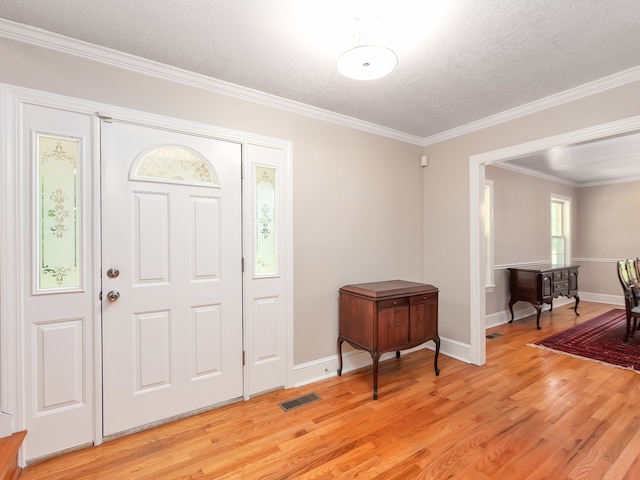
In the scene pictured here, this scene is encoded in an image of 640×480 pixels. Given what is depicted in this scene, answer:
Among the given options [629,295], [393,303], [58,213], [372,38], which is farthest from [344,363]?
[629,295]

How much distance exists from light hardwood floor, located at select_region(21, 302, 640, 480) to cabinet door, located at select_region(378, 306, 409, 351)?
0.41 metres

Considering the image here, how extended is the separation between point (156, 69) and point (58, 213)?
3.83 ft

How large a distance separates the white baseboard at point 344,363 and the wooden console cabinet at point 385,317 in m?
0.10

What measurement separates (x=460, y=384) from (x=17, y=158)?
145 inches

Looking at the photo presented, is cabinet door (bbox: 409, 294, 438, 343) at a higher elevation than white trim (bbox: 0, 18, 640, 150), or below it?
below

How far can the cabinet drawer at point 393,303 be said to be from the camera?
2.65 m

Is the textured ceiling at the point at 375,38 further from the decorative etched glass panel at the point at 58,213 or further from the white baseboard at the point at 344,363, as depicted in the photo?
the white baseboard at the point at 344,363

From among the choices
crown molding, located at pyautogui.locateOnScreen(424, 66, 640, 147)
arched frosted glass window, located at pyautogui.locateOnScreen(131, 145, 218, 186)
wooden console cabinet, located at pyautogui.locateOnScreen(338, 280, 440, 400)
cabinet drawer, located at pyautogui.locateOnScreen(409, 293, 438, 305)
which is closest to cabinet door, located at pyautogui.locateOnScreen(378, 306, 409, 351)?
wooden console cabinet, located at pyautogui.locateOnScreen(338, 280, 440, 400)

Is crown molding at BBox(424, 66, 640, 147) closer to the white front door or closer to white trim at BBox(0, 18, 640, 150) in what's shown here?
white trim at BBox(0, 18, 640, 150)

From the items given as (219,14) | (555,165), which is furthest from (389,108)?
(555,165)

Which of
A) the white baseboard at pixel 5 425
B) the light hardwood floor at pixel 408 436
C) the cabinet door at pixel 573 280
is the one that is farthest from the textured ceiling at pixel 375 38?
the cabinet door at pixel 573 280

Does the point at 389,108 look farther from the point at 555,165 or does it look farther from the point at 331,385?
the point at 555,165

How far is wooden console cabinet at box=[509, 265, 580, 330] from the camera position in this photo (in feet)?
15.0

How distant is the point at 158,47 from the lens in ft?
6.49
